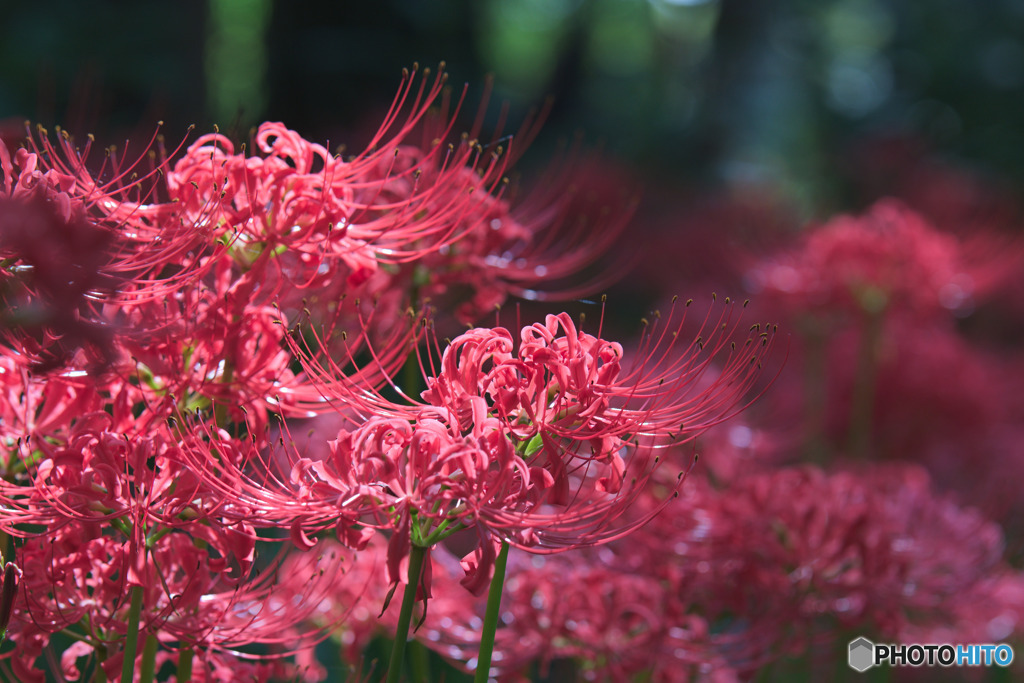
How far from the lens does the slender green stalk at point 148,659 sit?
0.97 metres

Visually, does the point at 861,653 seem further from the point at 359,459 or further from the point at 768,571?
the point at 359,459

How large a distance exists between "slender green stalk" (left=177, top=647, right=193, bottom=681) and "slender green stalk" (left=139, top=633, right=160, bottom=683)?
0.10 feet

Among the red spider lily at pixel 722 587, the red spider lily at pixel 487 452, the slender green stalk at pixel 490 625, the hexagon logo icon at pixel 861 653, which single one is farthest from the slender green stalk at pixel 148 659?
the hexagon logo icon at pixel 861 653

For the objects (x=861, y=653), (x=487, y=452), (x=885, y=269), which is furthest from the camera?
(x=885, y=269)

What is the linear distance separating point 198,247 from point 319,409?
27 centimetres

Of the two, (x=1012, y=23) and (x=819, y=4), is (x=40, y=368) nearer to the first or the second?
(x=1012, y=23)

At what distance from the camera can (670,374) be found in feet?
3.26

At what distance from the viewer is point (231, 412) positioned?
3.46ft

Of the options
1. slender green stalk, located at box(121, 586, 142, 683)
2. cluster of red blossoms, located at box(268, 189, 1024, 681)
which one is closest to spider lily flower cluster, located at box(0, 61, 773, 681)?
slender green stalk, located at box(121, 586, 142, 683)

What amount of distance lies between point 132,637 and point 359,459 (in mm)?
333

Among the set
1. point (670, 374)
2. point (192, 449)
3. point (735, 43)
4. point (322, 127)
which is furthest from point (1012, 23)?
point (192, 449)

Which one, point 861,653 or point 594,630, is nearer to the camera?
point 594,630

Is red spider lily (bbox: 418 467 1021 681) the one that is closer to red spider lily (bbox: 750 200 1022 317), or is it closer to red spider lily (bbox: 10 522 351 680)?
red spider lily (bbox: 10 522 351 680)

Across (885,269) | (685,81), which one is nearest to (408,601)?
(885,269)
